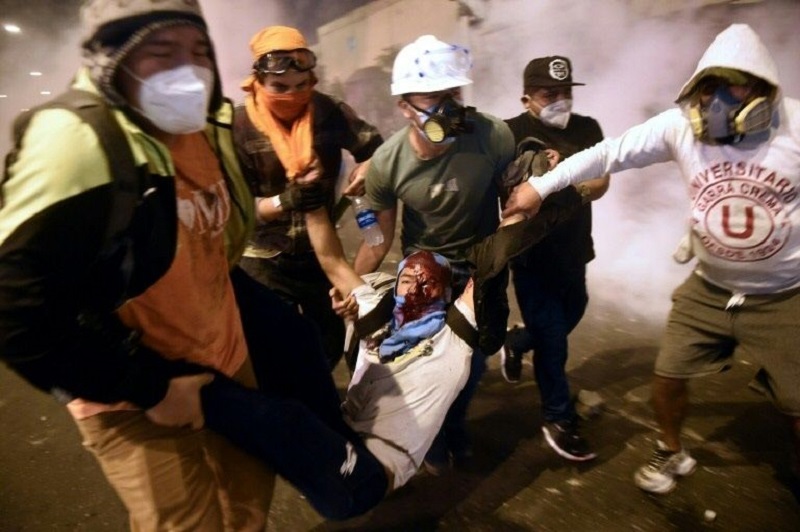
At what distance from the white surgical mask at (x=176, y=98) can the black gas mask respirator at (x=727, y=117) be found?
1634 millimetres

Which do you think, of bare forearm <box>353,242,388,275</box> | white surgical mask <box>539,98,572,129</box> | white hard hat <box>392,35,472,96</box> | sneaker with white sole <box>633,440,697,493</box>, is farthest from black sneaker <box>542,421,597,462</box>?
white hard hat <box>392,35,472,96</box>

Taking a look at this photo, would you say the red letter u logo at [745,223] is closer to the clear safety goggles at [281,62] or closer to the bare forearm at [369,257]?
the bare forearm at [369,257]

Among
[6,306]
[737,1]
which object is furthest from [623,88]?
[6,306]

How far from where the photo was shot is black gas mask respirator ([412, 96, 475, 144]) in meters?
2.20

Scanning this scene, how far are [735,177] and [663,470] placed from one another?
4.21ft

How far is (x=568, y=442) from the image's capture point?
2645 mm

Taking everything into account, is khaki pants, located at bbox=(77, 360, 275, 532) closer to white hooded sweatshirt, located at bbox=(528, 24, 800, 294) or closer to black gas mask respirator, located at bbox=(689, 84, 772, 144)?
white hooded sweatshirt, located at bbox=(528, 24, 800, 294)

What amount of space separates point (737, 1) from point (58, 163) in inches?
174

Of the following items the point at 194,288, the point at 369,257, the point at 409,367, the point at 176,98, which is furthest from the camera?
the point at 369,257

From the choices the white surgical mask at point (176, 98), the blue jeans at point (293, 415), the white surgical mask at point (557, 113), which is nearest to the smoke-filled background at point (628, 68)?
the white surgical mask at point (557, 113)

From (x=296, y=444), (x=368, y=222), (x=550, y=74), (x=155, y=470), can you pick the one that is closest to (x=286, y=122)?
(x=368, y=222)

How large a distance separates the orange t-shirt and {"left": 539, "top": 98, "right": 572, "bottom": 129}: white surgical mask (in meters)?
1.60

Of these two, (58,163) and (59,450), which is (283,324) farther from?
(59,450)

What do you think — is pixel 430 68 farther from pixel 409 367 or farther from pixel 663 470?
pixel 663 470
